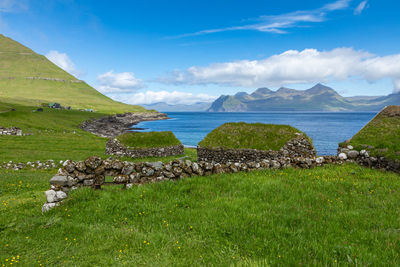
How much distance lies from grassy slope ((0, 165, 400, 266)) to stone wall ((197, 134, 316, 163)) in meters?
12.6

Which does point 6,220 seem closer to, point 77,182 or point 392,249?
point 77,182

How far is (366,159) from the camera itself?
42.1ft

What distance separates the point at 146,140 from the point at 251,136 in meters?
18.9

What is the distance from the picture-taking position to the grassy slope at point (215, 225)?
4676 millimetres

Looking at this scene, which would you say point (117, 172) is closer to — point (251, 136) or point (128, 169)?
point (128, 169)

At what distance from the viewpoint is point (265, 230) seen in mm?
5520

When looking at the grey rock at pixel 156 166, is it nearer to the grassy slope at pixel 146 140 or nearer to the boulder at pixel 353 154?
the boulder at pixel 353 154

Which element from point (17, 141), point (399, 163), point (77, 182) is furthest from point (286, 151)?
point (17, 141)

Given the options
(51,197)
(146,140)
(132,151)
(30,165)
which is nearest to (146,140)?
(146,140)

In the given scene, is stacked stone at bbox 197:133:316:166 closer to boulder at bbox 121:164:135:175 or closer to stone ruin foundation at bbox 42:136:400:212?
stone ruin foundation at bbox 42:136:400:212

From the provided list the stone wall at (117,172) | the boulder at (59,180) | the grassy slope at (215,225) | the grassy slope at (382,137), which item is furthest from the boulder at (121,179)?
the grassy slope at (382,137)

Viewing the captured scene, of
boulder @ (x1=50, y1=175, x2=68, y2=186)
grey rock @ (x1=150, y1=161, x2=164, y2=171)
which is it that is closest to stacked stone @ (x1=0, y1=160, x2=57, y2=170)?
boulder @ (x1=50, y1=175, x2=68, y2=186)

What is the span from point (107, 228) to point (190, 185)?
11.8 ft

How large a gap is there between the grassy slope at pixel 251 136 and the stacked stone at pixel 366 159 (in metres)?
8.84
